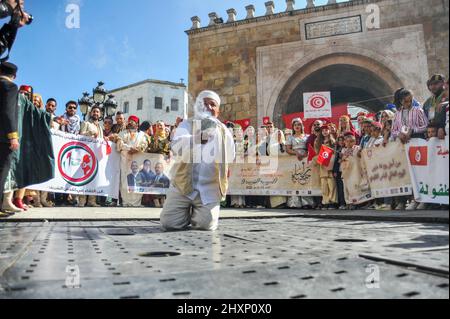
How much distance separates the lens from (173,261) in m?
1.81

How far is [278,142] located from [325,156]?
152cm

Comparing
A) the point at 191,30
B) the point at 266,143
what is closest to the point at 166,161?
the point at 266,143

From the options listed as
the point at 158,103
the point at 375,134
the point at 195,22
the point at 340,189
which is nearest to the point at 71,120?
the point at 340,189

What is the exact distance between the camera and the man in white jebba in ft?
12.0

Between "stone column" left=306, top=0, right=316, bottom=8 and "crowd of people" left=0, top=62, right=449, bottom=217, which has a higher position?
"stone column" left=306, top=0, right=316, bottom=8

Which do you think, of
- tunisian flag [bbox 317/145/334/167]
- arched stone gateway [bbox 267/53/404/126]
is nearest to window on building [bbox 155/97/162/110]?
arched stone gateway [bbox 267/53/404/126]

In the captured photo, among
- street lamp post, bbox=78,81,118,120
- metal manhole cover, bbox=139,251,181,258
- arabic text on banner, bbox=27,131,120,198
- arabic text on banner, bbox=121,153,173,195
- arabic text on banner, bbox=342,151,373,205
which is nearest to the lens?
metal manhole cover, bbox=139,251,181,258

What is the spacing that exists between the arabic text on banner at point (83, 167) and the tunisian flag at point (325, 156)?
15.5ft

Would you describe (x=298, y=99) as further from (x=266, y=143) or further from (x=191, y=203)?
(x=191, y=203)

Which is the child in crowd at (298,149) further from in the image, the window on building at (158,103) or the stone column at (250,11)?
the window on building at (158,103)

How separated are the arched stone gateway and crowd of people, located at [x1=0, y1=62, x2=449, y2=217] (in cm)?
723

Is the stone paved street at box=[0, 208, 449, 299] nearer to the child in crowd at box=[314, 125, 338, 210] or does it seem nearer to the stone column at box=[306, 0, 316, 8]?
the child in crowd at box=[314, 125, 338, 210]

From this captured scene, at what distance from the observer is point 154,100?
53250mm

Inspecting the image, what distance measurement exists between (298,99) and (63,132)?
12958mm
